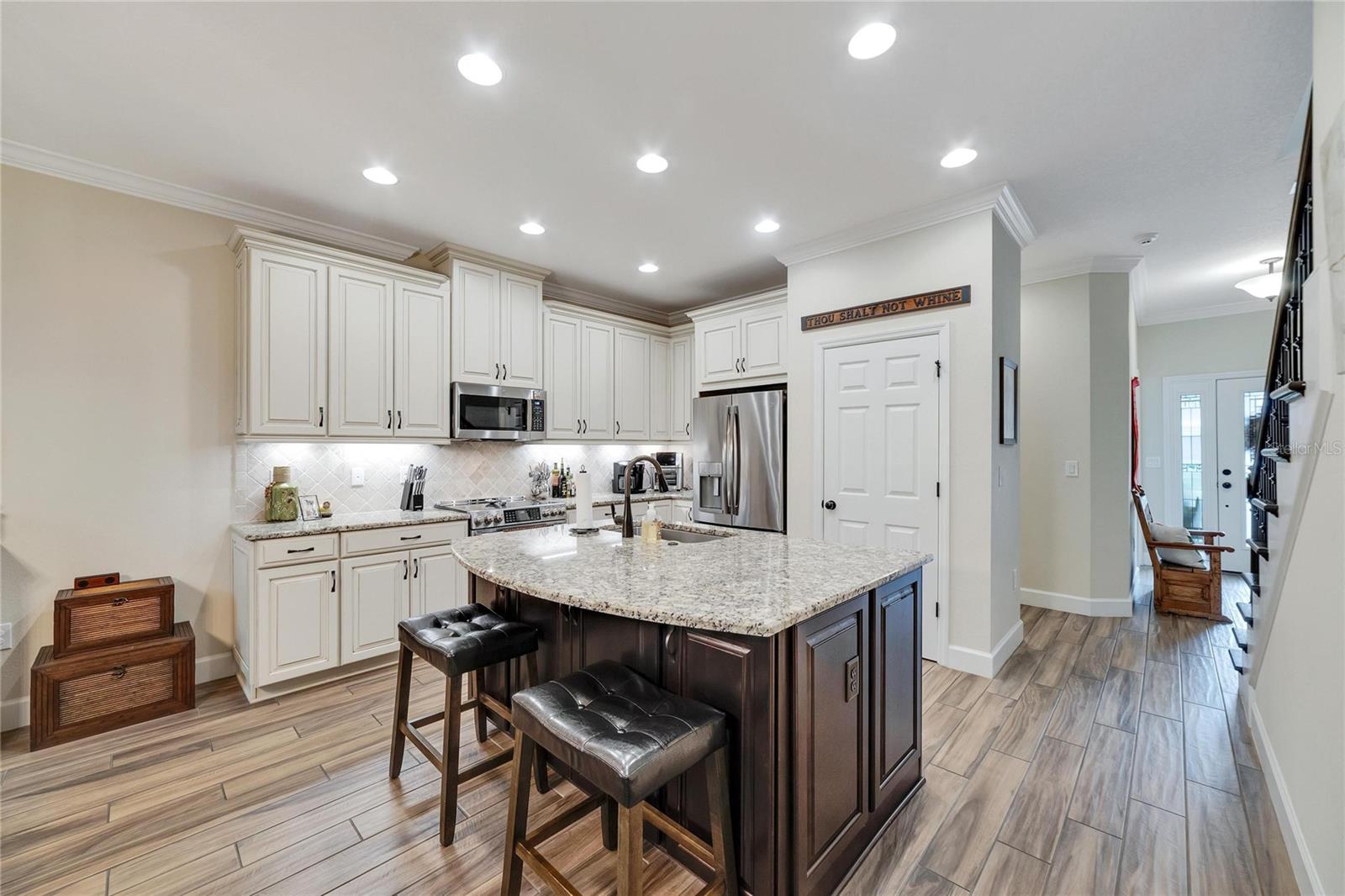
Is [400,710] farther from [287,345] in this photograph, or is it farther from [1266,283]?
[1266,283]

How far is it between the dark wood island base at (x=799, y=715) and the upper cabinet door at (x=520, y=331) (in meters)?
2.58

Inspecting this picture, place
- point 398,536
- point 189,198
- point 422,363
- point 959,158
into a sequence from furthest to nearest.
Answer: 1. point 422,363
2. point 398,536
3. point 189,198
4. point 959,158

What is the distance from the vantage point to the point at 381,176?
2.86 metres

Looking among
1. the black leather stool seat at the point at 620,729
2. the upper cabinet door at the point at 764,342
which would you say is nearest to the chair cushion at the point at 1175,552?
the upper cabinet door at the point at 764,342

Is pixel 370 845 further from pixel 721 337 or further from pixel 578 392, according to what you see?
pixel 721 337

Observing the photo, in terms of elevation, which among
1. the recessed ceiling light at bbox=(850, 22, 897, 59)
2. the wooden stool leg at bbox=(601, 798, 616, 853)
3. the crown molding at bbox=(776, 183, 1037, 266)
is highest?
the recessed ceiling light at bbox=(850, 22, 897, 59)

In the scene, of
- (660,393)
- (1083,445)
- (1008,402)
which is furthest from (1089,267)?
(660,393)

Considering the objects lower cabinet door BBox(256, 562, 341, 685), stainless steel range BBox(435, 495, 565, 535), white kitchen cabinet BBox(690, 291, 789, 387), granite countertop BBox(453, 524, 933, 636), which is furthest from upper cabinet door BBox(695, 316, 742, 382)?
lower cabinet door BBox(256, 562, 341, 685)

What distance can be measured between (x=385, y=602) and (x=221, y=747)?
974 mm

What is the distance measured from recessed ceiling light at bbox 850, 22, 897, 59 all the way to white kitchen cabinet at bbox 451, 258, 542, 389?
9.62 feet

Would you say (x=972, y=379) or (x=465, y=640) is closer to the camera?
(x=465, y=640)

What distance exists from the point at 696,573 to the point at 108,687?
2997 millimetres

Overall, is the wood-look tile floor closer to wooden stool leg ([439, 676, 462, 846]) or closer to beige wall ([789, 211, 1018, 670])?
wooden stool leg ([439, 676, 462, 846])

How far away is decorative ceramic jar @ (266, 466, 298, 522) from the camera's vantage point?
320 centimetres
